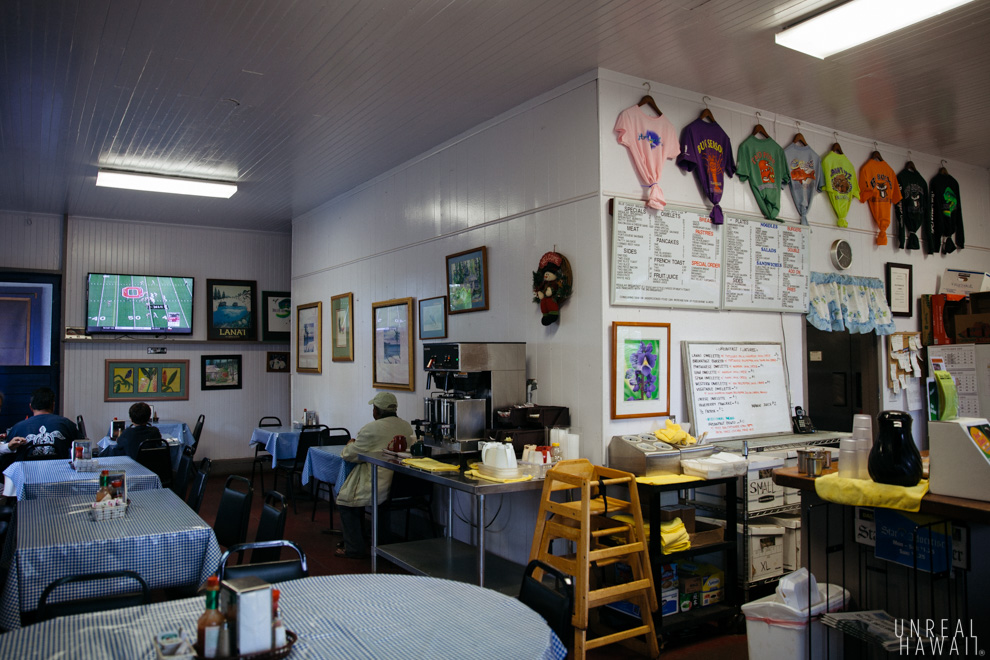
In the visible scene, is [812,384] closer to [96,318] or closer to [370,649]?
[370,649]

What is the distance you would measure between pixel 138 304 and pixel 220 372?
1.40m

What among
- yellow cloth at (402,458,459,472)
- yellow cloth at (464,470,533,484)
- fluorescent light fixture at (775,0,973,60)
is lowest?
yellow cloth at (464,470,533,484)

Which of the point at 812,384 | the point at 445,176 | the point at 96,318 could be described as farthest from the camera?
the point at 96,318

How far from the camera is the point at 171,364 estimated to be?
9.52 meters

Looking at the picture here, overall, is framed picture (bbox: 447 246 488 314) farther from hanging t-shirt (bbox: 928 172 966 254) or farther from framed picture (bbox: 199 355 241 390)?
framed picture (bbox: 199 355 241 390)

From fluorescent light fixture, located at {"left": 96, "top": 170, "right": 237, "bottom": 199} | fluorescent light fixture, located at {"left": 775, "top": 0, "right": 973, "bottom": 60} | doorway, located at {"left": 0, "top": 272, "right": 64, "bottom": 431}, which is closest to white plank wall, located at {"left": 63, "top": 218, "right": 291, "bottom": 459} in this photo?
doorway, located at {"left": 0, "top": 272, "right": 64, "bottom": 431}

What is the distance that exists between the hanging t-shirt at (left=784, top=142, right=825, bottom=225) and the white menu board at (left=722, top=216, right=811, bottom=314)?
0.64 ft

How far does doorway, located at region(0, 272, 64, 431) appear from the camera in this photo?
8602 mm

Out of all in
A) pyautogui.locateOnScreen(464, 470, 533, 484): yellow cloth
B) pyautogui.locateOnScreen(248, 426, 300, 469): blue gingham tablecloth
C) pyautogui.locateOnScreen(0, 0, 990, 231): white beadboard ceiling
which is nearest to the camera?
pyautogui.locateOnScreen(0, 0, 990, 231): white beadboard ceiling

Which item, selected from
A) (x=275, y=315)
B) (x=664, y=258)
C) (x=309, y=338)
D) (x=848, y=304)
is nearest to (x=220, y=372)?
(x=275, y=315)

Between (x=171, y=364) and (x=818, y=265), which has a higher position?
(x=818, y=265)

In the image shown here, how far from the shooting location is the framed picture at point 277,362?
33.3 feet

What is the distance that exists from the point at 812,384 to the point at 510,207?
284 centimetres

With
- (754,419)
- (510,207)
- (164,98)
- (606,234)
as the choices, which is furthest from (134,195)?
(754,419)
